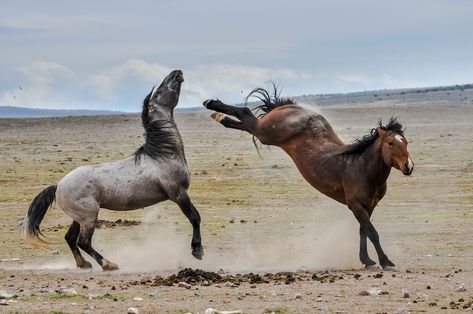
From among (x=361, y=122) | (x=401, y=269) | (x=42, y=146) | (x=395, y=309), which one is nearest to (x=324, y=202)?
(x=401, y=269)

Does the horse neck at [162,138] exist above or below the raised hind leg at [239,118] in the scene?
below

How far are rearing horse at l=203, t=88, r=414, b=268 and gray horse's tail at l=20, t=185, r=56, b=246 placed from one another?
2873 mm

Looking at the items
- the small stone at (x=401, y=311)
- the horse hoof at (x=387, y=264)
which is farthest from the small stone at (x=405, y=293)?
the horse hoof at (x=387, y=264)

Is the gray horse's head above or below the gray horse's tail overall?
above

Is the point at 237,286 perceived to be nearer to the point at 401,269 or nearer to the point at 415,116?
the point at 401,269

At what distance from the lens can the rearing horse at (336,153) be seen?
1434 centimetres

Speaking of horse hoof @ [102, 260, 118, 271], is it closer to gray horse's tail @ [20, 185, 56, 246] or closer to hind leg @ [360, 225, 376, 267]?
gray horse's tail @ [20, 185, 56, 246]

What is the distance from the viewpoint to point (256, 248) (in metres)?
16.8

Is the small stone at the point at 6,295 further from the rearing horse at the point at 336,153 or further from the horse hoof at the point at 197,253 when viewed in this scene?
the rearing horse at the point at 336,153

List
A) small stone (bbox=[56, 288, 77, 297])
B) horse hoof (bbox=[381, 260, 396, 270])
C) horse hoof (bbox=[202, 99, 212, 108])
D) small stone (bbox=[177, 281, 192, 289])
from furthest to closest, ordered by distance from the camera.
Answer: horse hoof (bbox=[202, 99, 212, 108]) → horse hoof (bbox=[381, 260, 396, 270]) → small stone (bbox=[177, 281, 192, 289]) → small stone (bbox=[56, 288, 77, 297])

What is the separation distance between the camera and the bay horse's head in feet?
46.1

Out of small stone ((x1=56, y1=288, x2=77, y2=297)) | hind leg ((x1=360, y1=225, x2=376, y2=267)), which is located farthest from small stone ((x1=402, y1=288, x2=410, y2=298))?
small stone ((x1=56, y1=288, x2=77, y2=297))

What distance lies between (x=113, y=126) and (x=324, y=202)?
3127cm

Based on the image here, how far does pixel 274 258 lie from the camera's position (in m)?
15.7
